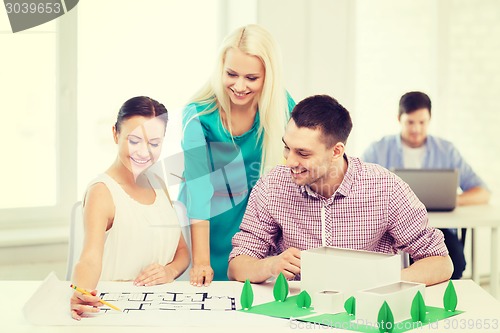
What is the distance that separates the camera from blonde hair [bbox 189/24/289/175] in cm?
240

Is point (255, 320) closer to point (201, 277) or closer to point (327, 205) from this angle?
point (201, 277)

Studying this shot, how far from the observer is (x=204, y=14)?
3.94 metres

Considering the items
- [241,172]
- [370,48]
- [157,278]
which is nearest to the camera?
[157,278]

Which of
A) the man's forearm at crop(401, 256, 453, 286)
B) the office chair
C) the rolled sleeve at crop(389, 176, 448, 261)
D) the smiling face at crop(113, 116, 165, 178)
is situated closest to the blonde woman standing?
the office chair

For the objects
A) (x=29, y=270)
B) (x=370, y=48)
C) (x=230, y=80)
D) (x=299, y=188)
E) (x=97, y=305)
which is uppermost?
(x=370, y=48)

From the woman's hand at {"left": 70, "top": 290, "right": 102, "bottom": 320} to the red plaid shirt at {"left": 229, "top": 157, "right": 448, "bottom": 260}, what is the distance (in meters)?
0.54

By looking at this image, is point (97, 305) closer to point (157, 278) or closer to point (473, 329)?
point (157, 278)

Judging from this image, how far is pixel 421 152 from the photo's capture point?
3887mm

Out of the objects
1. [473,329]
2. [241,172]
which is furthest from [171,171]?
[473,329]

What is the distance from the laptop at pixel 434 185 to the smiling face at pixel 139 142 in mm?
1446

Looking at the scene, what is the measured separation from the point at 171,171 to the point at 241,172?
0.53 m

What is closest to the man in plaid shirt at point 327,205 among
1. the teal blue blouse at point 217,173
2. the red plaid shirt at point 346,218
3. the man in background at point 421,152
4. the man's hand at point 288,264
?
the red plaid shirt at point 346,218

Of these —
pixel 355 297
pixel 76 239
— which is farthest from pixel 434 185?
pixel 355 297

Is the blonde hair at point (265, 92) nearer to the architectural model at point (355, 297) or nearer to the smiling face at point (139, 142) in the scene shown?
the smiling face at point (139, 142)
